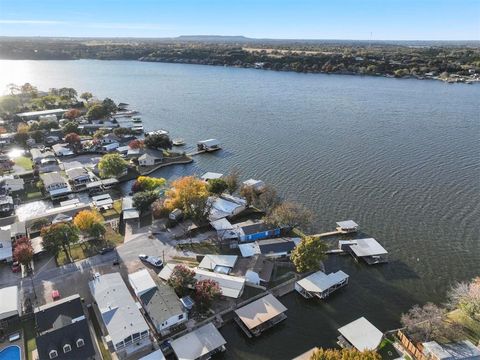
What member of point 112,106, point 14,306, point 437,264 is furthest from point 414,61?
point 14,306

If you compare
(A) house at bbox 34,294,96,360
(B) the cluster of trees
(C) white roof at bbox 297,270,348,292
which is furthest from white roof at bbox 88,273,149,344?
(C) white roof at bbox 297,270,348,292

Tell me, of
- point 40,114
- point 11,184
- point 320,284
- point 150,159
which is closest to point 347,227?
point 320,284

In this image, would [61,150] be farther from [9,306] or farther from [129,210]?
[9,306]

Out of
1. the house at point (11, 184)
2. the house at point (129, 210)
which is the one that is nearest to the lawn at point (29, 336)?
the house at point (129, 210)

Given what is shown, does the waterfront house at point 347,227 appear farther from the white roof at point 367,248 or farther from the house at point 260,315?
the house at point 260,315

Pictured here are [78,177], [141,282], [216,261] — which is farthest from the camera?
[78,177]

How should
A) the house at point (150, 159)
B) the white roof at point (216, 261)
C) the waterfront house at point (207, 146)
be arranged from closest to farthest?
the white roof at point (216, 261) < the house at point (150, 159) < the waterfront house at point (207, 146)
